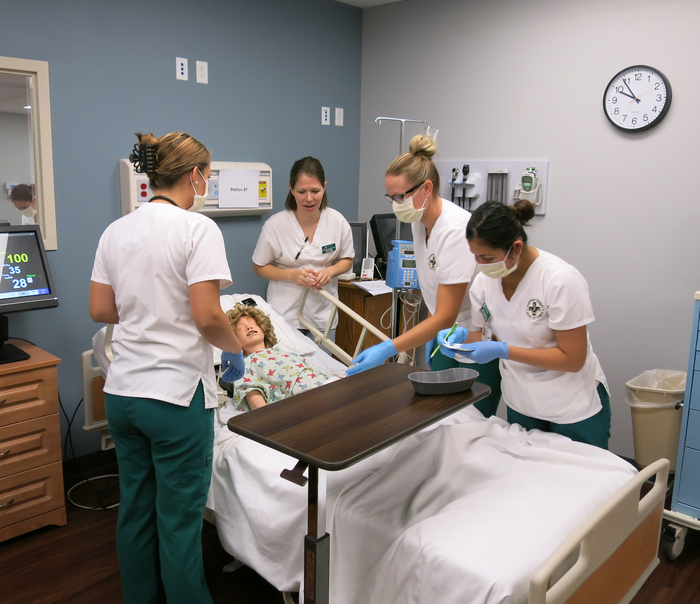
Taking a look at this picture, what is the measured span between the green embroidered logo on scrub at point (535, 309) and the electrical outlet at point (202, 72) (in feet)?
7.16

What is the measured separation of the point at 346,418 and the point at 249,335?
3.94 ft

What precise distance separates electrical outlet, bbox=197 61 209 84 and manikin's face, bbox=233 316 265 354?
145 centimetres

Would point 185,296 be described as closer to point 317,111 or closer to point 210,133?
point 210,133

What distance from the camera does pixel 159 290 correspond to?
1.59 metres

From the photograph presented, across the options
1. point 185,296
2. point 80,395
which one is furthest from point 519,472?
point 80,395

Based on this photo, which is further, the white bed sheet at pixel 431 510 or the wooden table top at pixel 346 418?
the white bed sheet at pixel 431 510

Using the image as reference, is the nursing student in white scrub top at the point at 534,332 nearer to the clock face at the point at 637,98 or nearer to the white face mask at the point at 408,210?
the white face mask at the point at 408,210

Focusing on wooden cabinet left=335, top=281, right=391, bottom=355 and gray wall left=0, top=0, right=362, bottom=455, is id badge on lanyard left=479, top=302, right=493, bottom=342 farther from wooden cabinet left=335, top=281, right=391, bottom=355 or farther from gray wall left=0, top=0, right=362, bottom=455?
gray wall left=0, top=0, right=362, bottom=455

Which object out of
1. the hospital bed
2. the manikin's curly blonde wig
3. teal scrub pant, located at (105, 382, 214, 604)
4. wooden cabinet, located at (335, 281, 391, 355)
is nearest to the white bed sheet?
the hospital bed

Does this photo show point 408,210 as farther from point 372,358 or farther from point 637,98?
point 637,98

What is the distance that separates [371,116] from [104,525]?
115 inches

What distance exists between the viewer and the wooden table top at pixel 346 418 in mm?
1231

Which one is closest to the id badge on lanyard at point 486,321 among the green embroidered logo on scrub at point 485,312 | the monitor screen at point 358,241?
the green embroidered logo on scrub at point 485,312

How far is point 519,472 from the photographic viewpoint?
1.76 metres
